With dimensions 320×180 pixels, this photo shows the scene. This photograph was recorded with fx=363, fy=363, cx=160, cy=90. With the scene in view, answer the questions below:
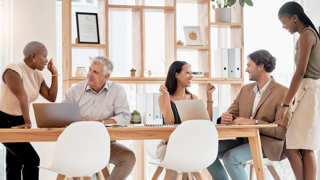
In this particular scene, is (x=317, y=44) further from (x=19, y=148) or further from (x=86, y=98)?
(x=19, y=148)

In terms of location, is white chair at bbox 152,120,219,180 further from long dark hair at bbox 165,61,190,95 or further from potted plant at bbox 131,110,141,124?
potted plant at bbox 131,110,141,124

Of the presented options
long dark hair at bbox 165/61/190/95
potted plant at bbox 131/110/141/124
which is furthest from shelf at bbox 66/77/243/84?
long dark hair at bbox 165/61/190/95

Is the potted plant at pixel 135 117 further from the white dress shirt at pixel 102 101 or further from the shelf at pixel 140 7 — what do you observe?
the shelf at pixel 140 7

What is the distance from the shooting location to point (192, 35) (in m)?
4.08

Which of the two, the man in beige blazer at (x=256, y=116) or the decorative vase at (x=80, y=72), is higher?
the decorative vase at (x=80, y=72)

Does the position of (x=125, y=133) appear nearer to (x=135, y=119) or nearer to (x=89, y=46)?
(x=135, y=119)

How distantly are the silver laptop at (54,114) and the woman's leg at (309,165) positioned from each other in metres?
1.67

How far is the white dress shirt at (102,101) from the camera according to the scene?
120 inches

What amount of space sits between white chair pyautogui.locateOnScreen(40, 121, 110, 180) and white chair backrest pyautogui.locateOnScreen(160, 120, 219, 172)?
0.44 meters

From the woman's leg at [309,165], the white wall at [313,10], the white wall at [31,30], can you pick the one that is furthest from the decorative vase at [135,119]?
the white wall at [313,10]

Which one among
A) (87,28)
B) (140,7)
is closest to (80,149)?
(87,28)

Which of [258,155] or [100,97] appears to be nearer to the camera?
[258,155]

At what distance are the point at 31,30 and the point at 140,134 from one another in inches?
85.4

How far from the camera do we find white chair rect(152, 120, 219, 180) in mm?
2402
